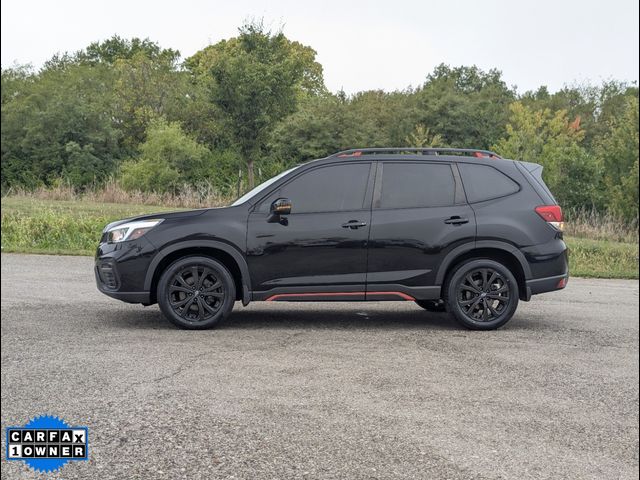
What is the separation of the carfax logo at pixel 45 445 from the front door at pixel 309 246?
13.0 ft

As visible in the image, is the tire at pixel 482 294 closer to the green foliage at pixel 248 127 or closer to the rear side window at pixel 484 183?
the rear side window at pixel 484 183

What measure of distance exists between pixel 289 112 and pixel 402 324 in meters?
23.1

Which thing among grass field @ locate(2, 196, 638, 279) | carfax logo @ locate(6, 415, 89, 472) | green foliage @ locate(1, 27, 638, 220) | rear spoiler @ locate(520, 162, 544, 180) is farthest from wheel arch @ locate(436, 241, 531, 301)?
green foliage @ locate(1, 27, 638, 220)

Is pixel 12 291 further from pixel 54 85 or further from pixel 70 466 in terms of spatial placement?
pixel 54 85

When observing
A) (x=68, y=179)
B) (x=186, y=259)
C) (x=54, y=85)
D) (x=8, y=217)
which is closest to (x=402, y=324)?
(x=186, y=259)

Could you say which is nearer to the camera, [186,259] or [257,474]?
[257,474]

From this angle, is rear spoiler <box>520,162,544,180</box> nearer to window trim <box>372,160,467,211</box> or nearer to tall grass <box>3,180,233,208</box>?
window trim <box>372,160,467,211</box>

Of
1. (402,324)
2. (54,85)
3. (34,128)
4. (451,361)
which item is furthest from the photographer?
(54,85)

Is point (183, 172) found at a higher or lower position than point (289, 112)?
lower

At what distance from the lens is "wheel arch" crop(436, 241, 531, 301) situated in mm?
8086

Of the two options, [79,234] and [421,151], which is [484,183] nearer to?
[421,151]

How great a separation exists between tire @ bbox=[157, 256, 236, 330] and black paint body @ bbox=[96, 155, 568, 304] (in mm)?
150

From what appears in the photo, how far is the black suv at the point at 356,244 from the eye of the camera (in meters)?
7.84

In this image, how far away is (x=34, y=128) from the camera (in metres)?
25.1
